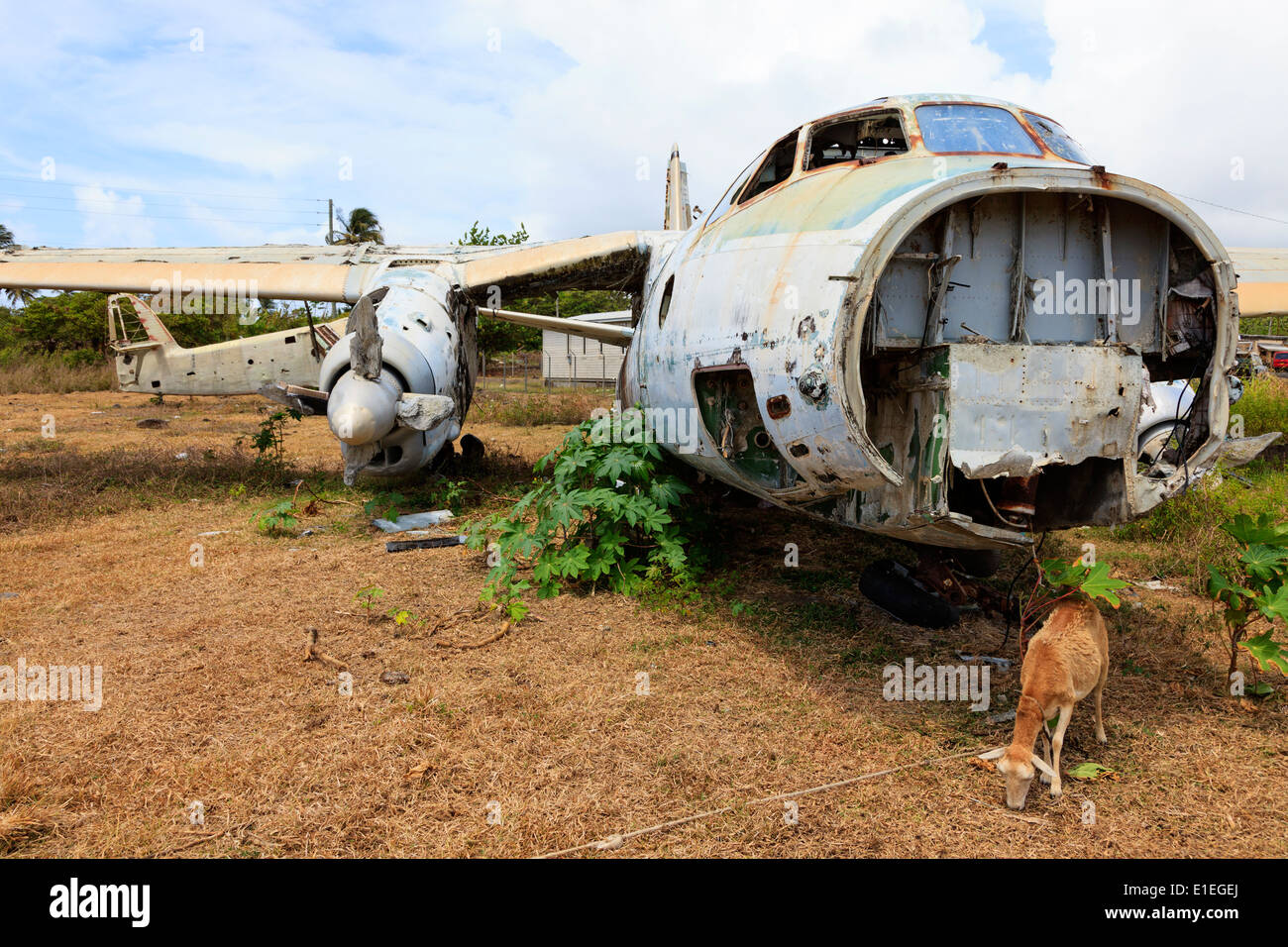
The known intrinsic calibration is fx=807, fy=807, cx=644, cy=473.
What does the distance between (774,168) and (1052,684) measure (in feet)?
14.3

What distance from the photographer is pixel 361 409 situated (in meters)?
8.31

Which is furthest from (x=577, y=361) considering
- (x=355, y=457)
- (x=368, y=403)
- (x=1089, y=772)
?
(x=1089, y=772)

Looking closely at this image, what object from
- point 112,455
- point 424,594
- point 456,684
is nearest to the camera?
point 456,684

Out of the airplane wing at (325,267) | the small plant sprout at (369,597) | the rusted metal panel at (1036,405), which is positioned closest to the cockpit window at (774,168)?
the rusted metal panel at (1036,405)

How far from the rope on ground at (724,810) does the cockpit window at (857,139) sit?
368 cm

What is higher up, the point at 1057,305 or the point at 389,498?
the point at 1057,305

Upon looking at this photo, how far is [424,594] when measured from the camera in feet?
23.5

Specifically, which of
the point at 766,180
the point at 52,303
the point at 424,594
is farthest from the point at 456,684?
the point at 52,303

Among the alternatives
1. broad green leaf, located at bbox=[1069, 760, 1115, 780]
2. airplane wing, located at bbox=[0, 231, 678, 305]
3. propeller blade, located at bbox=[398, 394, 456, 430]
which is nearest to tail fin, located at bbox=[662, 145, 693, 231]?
airplane wing, located at bbox=[0, 231, 678, 305]

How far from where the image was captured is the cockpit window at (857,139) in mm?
5660

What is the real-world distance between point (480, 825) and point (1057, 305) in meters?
4.43

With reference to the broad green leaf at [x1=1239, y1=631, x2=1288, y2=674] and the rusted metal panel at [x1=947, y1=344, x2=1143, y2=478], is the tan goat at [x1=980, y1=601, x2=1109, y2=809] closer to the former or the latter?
the rusted metal panel at [x1=947, y1=344, x2=1143, y2=478]

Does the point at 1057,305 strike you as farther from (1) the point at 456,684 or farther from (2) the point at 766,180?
(1) the point at 456,684

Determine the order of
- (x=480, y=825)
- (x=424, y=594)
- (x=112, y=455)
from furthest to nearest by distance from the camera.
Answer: (x=112, y=455) → (x=424, y=594) → (x=480, y=825)
